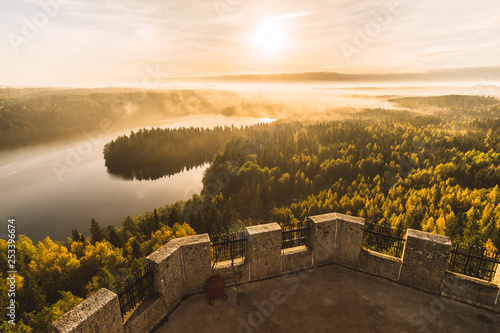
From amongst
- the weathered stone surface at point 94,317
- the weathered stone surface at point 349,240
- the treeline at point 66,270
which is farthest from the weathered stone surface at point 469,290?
the treeline at point 66,270

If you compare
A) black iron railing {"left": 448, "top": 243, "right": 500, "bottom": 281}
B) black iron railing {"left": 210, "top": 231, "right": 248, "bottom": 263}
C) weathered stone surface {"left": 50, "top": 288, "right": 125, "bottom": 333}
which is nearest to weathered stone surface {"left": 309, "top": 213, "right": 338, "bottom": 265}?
black iron railing {"left": 210, "top": 231, "right": 248, "bottom": 263}

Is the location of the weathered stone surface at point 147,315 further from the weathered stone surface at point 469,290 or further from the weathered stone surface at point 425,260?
the weathered stone surface at point 469,290

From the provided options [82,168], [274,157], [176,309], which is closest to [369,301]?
[176,309]

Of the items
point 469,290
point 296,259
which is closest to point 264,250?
point 296,259

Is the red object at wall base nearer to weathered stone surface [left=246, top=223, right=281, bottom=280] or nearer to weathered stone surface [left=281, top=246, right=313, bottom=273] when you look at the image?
weathered stone surface [left=246, top=223, right=281, bottom=280]

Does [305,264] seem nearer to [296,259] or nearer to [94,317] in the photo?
[296,259]
